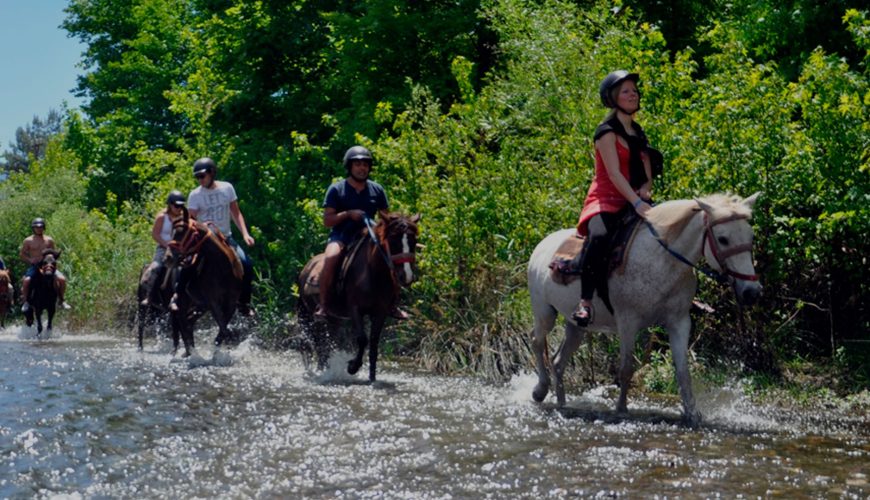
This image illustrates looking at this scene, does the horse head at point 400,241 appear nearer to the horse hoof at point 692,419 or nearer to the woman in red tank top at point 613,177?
the woman in red tank top at point 613,177

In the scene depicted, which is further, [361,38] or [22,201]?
[22,201]

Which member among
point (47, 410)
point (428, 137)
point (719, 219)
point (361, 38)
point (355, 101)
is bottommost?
point (47, 410)

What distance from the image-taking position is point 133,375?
13.4 metres

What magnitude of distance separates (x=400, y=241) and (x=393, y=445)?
472cm

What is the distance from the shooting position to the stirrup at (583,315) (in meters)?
9.92

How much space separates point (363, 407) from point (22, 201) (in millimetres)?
37870

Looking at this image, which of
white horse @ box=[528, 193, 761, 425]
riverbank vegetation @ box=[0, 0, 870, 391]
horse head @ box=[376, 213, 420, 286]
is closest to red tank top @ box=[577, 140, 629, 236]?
white horse @ box=[528, 193, 761, 425]

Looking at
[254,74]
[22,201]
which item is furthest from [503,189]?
[22,201]

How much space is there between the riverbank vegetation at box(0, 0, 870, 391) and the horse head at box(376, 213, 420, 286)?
2.09 meters

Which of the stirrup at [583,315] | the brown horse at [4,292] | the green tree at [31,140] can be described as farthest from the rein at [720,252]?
the green tree at [31,140]

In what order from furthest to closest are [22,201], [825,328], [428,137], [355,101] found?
[22,201] < [355,101] < [428,137] < [825,328]

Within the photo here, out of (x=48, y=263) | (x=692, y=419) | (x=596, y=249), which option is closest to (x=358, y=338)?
(x=596, y=249)

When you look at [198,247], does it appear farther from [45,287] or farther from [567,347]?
[45,287]

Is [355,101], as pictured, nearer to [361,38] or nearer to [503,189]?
[361,38]
